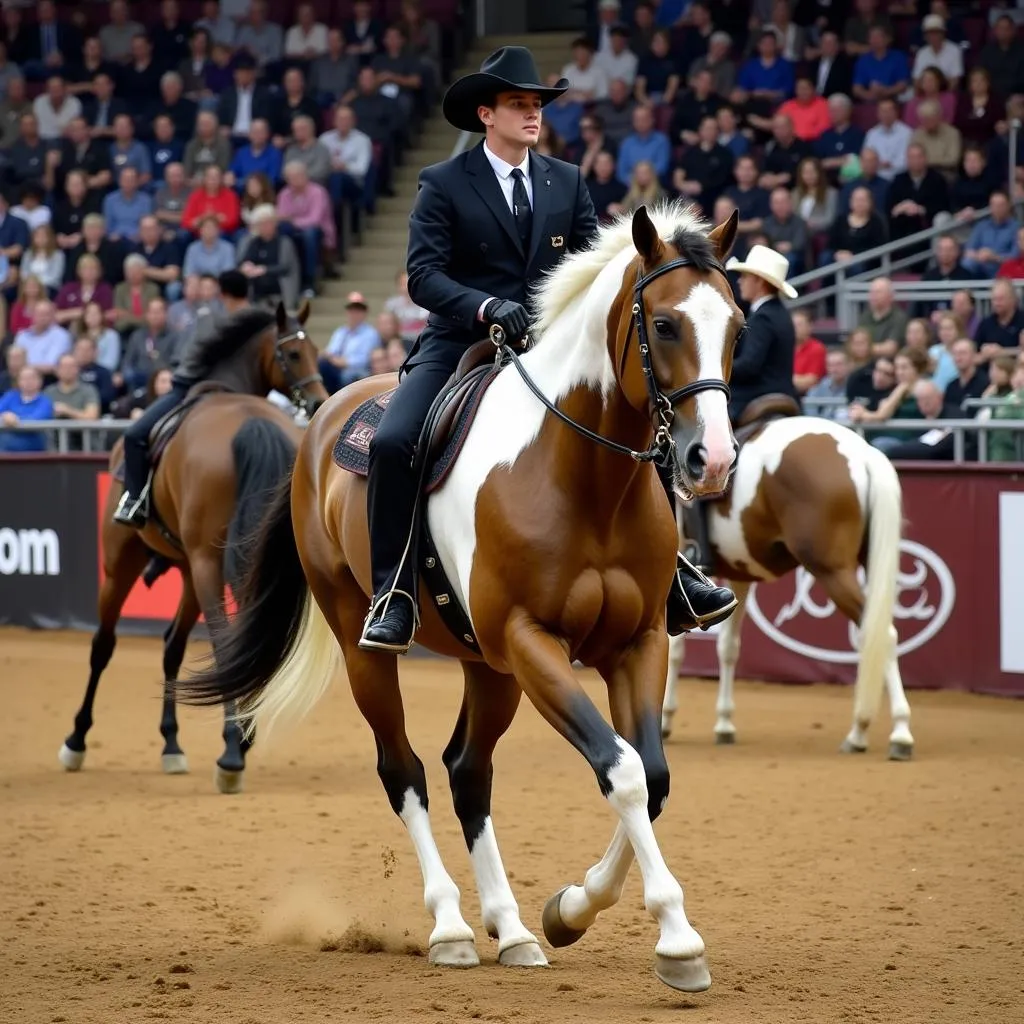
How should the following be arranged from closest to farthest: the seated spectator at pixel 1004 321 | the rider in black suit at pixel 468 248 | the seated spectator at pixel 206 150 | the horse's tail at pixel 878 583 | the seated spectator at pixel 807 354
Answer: the rider in black suit at pixel 468 248, the horse's tail at pixel 878 583, the seated spectator at pixel 1004 321, the seated spectator at pixel 807 354, the seated spectator at pixel 206 150

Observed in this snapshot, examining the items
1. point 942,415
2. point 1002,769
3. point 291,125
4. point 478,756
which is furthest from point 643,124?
point 478,756

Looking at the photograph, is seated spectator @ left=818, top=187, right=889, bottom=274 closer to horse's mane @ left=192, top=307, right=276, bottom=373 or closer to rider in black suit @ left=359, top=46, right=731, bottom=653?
horse's mane @ left=192, top=307, right=276, bottom=373

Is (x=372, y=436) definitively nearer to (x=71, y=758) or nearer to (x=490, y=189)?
(x=490, y=189)

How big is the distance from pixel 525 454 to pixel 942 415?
28.0 ft

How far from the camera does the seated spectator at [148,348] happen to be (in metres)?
19.0

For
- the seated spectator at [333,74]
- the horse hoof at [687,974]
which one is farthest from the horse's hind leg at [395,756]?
the seated spectator at [333,74]

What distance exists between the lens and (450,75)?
2444 cm

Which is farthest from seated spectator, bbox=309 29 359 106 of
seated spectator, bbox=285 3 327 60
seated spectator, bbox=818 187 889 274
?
seated spectator, bbox=818 187 889 274

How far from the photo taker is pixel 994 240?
641 inches

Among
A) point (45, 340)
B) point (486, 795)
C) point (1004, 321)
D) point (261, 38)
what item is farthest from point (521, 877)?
point (261, 38)

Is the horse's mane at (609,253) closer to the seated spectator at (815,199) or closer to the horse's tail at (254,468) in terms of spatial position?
the horse's tail at (254,468)

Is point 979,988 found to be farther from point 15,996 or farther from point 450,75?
point 450,75

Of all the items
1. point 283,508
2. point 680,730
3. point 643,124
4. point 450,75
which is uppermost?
point 450,75

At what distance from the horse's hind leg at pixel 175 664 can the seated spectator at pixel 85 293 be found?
10.9 metres
